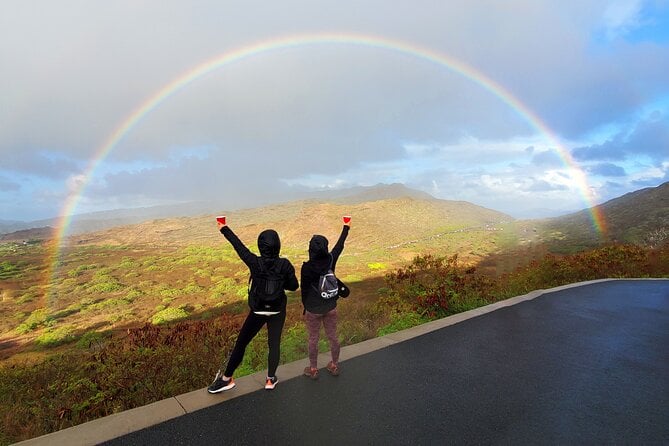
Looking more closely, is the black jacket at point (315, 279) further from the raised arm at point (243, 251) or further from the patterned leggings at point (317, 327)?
the raised arm at point (243, 251)

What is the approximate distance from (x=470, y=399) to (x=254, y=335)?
2.70 m

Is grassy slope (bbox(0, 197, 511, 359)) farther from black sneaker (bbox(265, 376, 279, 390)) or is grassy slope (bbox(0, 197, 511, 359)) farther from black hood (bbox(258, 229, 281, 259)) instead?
black hood (bbox(258, 229, 281, 259))

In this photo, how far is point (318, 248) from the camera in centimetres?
459

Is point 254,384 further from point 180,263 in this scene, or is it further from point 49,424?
point 180,263

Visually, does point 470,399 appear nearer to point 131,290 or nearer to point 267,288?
point 267,288

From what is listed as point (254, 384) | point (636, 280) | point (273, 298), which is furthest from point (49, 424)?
point (636, 280)

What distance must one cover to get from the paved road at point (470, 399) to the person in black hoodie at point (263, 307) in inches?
14.3

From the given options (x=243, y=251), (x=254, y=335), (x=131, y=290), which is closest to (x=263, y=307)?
(x=254, y=335)

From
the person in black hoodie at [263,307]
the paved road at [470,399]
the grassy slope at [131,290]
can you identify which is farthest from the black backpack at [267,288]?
the grassy slope at [131,290]

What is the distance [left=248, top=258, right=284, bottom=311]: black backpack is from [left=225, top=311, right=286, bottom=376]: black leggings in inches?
6.2

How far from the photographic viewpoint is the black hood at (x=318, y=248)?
459cm

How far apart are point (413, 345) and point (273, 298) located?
300 cm

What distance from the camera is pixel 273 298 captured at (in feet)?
14.1

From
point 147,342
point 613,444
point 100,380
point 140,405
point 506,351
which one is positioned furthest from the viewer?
point 147,342
